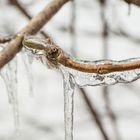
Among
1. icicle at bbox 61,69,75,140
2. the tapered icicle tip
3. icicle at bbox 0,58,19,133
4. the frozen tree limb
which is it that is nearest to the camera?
the tapered icicle tip

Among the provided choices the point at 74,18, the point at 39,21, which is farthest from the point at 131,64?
the point at 74,18

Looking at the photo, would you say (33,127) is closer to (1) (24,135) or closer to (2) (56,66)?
(1) (24,135)

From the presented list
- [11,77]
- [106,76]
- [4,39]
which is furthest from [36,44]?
[11,77]

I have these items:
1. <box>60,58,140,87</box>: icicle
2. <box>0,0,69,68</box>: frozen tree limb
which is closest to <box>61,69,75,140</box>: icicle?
<box>60,58,140,87</box>: icicle

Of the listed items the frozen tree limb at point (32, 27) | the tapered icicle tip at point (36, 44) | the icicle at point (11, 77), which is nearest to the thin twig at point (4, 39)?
the frozen tree limb at point (32, 27)

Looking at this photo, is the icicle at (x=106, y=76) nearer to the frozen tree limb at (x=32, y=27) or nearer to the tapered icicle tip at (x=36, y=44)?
the tapered icicle tip at (x=36, y=44)

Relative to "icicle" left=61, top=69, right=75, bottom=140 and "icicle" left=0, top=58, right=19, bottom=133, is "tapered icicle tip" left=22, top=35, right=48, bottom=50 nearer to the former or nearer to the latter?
"icicle" left=61, top=69, right=75, bottom=140
